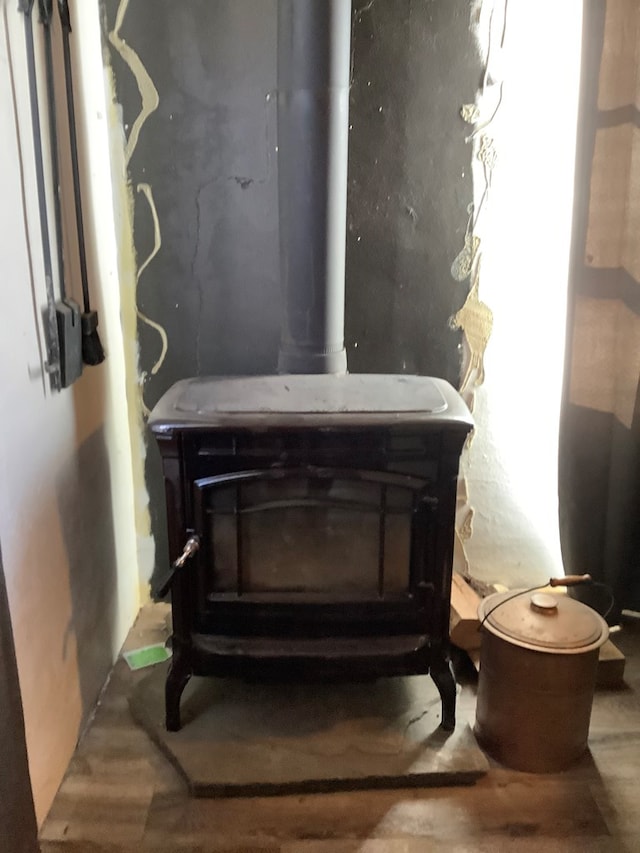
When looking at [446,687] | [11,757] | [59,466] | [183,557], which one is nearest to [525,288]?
[446,687]

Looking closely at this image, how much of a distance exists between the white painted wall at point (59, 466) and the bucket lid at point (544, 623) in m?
0.89

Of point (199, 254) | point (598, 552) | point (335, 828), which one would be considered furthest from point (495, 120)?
point (335, 828)

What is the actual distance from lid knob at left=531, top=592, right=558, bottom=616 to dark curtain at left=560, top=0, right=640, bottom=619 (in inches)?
17.4

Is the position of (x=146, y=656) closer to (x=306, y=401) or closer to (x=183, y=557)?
(x=183, y=557)

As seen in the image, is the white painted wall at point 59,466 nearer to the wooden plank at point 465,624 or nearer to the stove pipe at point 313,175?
the stove pipe at point 313,175

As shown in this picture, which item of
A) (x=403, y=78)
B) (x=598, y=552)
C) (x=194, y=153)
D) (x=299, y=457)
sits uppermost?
(x=403, y=78)

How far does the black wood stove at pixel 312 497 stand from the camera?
1.49 meters

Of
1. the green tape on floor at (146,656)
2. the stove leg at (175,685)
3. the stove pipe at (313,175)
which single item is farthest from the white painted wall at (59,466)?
the stove pipe at (313,175)

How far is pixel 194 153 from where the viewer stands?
1.84 metres

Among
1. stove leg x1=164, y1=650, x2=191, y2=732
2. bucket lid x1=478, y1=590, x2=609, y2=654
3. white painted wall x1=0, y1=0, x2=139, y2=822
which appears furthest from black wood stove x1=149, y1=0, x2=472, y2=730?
white painted wall x1=0, y1=0, x2=139, y2=822

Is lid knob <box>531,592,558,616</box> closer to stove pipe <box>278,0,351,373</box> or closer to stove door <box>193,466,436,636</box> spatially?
stove door <box>193,466,436,636</box>

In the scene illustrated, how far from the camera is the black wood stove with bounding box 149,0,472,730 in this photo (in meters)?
1.49

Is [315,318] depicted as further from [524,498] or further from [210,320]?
[524,498]

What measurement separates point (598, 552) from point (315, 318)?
0.99m
